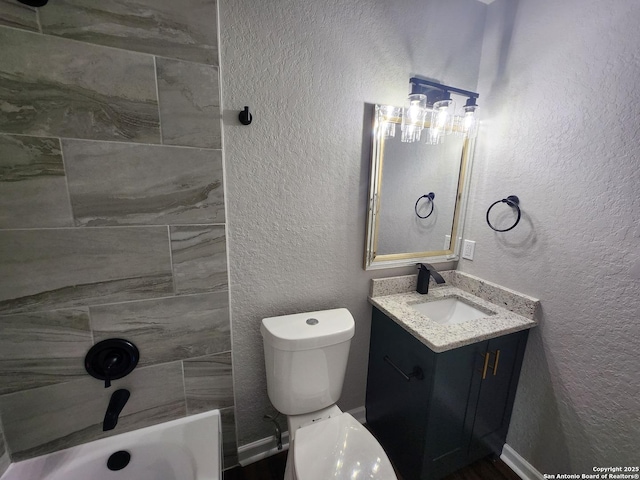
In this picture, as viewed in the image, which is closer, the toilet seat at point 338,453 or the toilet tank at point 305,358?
the toilet seat at point 338,453

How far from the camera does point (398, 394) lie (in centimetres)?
133

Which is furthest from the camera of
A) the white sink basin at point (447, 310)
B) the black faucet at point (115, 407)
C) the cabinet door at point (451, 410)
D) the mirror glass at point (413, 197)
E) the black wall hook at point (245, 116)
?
the white sink basin at point (447, 310)

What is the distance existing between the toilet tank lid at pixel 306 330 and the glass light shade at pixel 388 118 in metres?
0.95

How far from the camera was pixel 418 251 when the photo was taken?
5.17 feet

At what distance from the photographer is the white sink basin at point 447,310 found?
4.87ft

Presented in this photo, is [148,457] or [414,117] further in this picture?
[414,117]

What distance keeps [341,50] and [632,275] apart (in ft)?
4.84

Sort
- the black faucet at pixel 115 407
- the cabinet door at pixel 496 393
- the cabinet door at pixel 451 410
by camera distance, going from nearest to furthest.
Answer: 1. the black faucet at pixel 115 407
2. the cabinet door at pixel 451 410
3. the cabinet door at pixel 496 393

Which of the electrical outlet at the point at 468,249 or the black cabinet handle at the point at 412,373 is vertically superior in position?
the electrical outlet at the point at 468,249

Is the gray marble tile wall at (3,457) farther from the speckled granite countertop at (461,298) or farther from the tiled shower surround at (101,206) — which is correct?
the speckled granite countertop at (461,298)

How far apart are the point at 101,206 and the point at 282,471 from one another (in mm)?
1516

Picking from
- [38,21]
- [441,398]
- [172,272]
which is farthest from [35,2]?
[441,398]

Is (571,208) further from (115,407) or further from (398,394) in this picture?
(115,407)

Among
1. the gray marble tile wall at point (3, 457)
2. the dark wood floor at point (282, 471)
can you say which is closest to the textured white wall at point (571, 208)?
the dark wood floor at point (282, 471)
